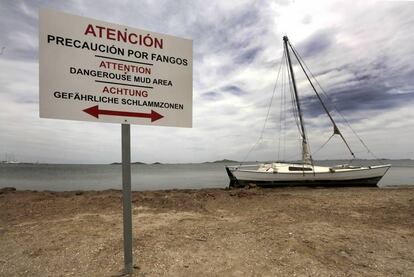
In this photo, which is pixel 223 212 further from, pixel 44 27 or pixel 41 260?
pixel 44 27

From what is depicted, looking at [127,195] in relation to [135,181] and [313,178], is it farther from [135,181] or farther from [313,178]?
[135,181]

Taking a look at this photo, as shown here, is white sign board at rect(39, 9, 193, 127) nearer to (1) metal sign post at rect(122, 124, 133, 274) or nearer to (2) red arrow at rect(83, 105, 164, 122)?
(2) red arrow at rect(83, 105, 164, 122)

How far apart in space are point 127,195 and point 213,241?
2320 millimetres

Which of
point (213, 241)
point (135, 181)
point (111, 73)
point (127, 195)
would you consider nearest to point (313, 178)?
point (213, 241)

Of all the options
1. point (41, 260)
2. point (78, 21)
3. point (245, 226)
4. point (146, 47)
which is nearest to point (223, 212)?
point (245, 226)

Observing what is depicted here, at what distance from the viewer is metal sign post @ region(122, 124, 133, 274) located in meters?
4.36

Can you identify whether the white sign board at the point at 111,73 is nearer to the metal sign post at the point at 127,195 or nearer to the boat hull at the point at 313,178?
the metal sign post at the point at 127,195

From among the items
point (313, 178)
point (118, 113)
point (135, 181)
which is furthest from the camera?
point (135, 181)

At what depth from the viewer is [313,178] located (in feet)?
75.7

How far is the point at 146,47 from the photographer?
14.9 feet

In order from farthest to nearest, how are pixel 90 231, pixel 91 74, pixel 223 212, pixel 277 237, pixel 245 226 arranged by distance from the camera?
pixel 223 212 < pixel 245 226 < pixel 90 231 < pixel 277 237 < pixel 91 74

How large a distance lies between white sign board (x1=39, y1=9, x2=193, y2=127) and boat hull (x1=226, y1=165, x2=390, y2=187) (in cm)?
1996

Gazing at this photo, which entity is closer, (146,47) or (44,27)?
(44,27)

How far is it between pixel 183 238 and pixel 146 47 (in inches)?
151
